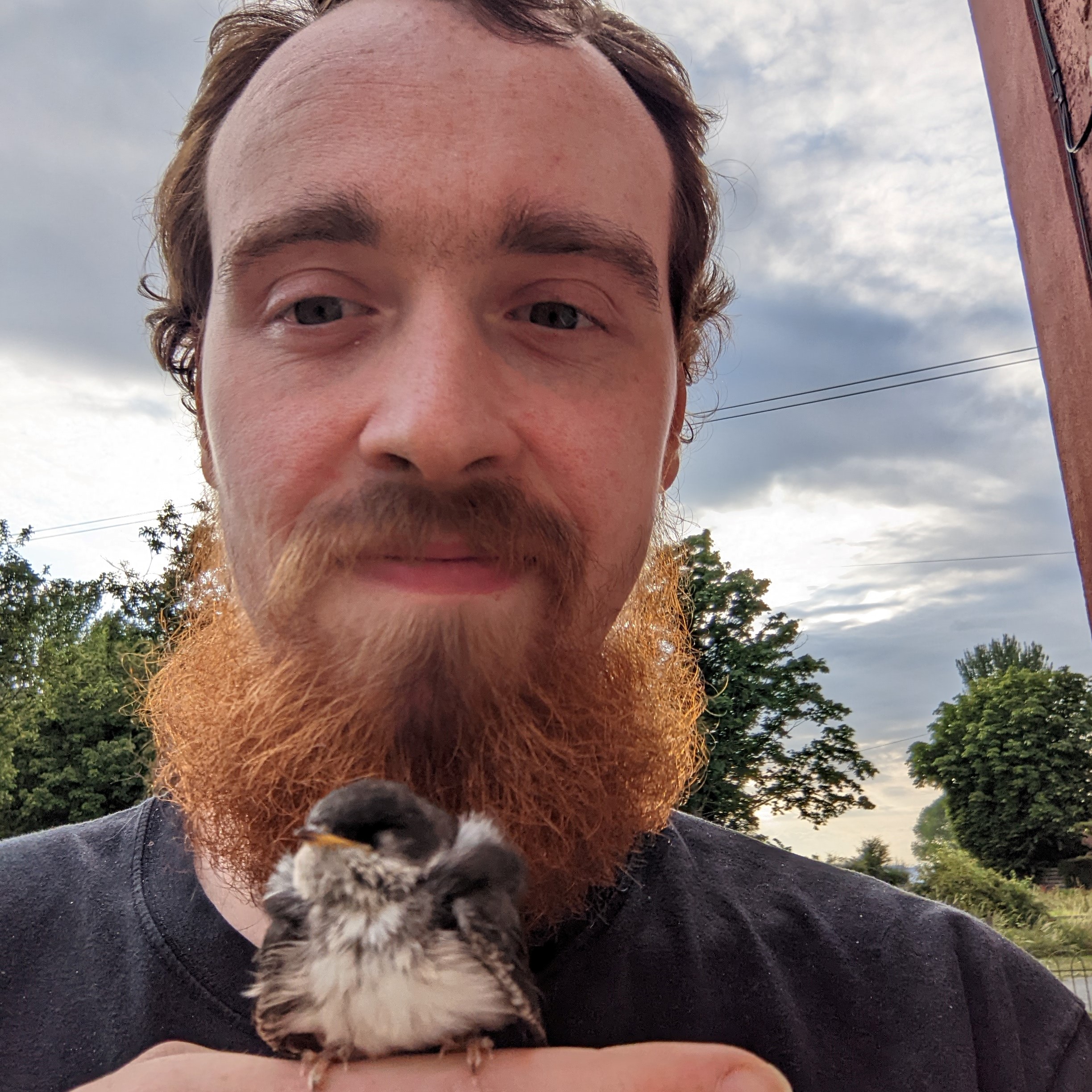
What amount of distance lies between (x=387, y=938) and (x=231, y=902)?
1.34ft

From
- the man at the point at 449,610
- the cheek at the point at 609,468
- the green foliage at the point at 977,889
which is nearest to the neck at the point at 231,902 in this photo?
the man at the point at 449,610

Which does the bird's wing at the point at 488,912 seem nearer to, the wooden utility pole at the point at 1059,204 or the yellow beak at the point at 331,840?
the yellow beak at the point at 331,840

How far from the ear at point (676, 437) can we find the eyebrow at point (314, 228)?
60cm

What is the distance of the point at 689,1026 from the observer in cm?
87

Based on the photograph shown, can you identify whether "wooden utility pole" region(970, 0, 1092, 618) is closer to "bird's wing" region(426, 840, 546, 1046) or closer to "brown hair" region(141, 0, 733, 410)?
"brown hair" region(141, 0, 733, 410)

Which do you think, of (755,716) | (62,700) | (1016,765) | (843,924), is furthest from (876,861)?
(1016,765)

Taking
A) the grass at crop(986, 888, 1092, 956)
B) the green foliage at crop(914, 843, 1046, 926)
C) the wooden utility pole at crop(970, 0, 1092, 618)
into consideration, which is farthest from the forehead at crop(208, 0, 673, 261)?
the green foliage at crop(914, 843, 1046, 926)

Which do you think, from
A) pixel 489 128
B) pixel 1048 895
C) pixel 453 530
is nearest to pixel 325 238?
pixel 489 128

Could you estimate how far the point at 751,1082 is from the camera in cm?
55

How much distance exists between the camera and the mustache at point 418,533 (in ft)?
2.04

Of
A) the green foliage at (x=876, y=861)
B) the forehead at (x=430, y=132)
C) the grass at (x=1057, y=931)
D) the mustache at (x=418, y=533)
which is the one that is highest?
the forehead at (x=430, y=132)

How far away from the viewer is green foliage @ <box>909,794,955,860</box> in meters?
6.79

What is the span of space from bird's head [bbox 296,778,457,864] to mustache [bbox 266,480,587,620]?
0.19m

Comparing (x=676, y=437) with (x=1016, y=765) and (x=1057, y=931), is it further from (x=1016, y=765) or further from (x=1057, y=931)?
(x=1016, y=765)
